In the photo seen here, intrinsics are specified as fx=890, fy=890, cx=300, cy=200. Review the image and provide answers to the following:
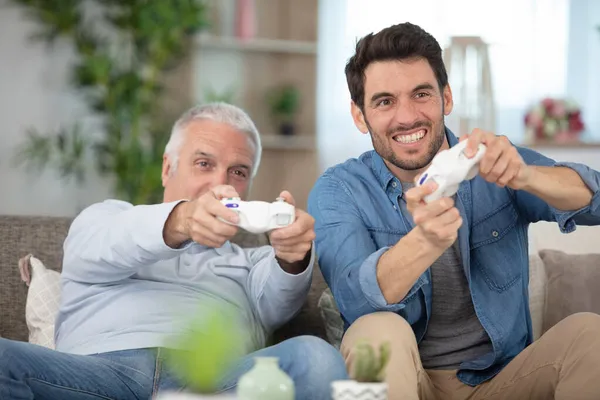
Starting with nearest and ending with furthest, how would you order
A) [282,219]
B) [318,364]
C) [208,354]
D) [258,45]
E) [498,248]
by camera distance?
[208,354] < [318,364] < [282,219] < [498,248] < [258,45]

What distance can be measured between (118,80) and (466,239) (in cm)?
340

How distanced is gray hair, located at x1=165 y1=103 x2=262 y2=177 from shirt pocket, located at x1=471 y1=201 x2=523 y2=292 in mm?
635

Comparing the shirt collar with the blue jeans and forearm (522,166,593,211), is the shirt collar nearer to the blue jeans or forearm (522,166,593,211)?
forearm (522,166,593,211)

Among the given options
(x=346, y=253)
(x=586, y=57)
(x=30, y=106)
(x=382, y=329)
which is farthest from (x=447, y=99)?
(x=586, y=57)

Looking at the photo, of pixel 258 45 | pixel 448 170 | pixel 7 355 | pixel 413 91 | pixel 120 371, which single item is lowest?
pixel 120 371

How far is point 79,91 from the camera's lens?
507 cm

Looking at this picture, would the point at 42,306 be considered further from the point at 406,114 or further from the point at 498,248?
the point at 498,248

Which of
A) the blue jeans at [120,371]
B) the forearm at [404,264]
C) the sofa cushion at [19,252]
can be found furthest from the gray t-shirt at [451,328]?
the sofa cushion at [19,252]

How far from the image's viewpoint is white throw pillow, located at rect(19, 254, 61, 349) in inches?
89.8

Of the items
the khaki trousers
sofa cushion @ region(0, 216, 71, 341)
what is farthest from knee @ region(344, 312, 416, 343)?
sofa cushion @ region(0, 216, 71, 341)

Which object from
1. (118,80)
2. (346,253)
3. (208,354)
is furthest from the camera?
(118,80)

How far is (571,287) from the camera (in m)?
2.41

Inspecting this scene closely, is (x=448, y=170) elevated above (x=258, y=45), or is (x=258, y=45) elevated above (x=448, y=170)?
(x=258, y=45)

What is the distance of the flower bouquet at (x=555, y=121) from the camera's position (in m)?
5.48
